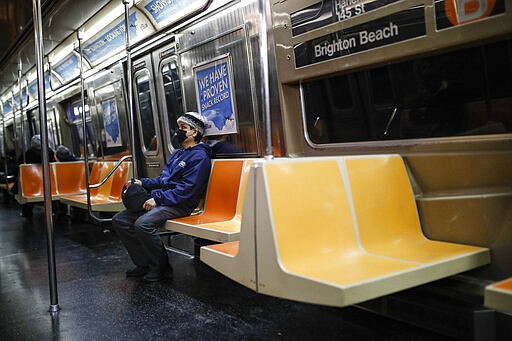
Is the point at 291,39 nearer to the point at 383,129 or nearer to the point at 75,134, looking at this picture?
the point at 383,129

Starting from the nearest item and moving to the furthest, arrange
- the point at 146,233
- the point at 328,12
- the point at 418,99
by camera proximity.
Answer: the point at 418,99
the point at 328,12
the point at 146,233

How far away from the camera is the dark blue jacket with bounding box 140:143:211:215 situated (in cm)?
428

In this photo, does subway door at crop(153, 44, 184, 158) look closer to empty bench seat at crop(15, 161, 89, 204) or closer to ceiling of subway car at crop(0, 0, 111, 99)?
ceiling of subway car at crop(0, 0, 111, 99)

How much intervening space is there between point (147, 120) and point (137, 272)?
2338 mm

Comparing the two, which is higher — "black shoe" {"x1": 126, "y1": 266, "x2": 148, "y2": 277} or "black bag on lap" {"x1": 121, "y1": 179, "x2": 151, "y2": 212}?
"black bag on lap" {"x1": 121, "y1": 179, "x2": 151, "y2": 212}

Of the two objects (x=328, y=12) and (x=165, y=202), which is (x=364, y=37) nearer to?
(x=328, y=12)

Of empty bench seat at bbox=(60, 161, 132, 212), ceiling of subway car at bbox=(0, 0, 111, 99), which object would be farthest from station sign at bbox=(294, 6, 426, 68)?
empty bench seat at bbox=(60, 161, 132, 212)

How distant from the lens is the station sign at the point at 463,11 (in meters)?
2.31

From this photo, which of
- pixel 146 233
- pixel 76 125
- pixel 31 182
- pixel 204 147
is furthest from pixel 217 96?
pixel 76 125

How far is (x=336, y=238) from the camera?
8.37 feet

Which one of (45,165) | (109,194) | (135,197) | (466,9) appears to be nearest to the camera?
(466,9)

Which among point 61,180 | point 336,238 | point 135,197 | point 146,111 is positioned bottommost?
point 336,238

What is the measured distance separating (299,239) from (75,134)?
324 inches

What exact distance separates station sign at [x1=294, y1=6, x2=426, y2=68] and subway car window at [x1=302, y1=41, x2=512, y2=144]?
0.57ft
